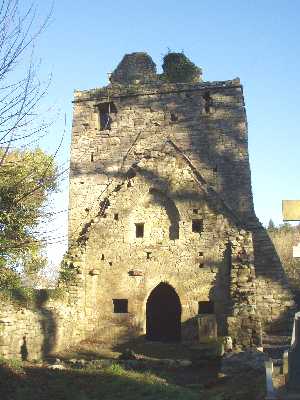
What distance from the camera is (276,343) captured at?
14.7m

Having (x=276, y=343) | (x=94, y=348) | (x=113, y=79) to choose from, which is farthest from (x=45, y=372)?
(x=113, y=79)

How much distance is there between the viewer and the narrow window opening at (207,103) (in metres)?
19.6

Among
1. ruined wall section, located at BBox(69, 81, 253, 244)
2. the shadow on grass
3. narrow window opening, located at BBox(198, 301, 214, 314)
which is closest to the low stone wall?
the shadow on grass

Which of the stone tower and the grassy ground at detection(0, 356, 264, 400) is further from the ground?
the stone tower

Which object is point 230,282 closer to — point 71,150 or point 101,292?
point 101,292

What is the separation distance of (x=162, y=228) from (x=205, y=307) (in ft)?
10.9

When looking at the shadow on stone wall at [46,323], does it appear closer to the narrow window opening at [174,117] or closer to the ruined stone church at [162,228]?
the ruined stone church at [162,228]

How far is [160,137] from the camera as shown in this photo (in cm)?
1961

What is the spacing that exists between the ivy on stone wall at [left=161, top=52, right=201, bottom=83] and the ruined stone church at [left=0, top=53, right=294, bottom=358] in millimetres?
695

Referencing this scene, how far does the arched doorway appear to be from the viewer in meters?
18.3

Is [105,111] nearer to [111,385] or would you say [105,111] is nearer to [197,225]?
[197,225]

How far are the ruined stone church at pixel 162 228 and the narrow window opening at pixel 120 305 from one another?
0.04 metres

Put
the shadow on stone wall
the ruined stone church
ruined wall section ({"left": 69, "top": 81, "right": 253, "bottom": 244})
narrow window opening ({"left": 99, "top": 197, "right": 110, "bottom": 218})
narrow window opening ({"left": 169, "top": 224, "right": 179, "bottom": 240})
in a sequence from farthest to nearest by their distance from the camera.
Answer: ruined wall section ({"left": 69, "top": 81, "right": 253, "bottom": 244}) → narrow window opening ({"left": 99, "top": 197, "right": 110, "bottom": 218}) → narrow window opening ({"left": 169, "top": 224, "right": 179, "bottom": 240}) → the ruined stone church → the shadow on stone wall

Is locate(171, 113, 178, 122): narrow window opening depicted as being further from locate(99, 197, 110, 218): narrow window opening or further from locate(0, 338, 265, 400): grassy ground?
locate(0, 338, 265, 400): grassy ground
